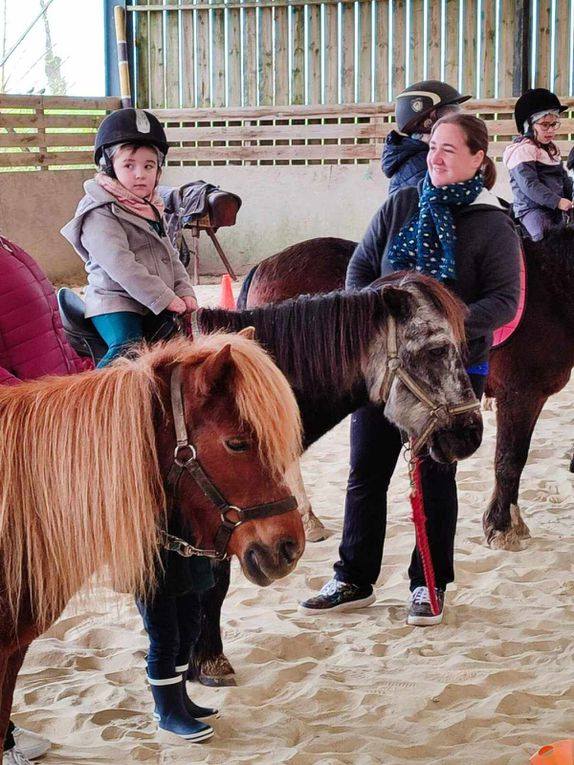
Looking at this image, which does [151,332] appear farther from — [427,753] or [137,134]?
[427,753]

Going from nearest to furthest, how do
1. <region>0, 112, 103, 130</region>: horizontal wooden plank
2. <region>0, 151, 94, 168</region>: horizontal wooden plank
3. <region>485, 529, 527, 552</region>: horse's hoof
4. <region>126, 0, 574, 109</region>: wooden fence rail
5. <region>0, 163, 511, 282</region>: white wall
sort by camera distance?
<region>485, 529, 527, 552</region>: horse's hoof → <region>0, 151, 94, 168</region>: horizontal wooden plank → <region>0, 112, 103, 130</region>: horizontal wooden plank → <region>126, 0, 574, 109</region>: wooden fence rail → <region>0, 163, 511, 282</region>: white wall

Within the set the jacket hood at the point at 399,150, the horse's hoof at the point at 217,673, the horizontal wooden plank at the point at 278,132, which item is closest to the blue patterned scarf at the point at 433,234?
the jacket hood at the point at 399,150

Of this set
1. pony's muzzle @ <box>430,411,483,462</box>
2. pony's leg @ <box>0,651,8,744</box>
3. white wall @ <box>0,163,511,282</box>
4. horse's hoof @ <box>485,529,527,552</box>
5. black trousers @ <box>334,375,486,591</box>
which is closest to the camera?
pony's leg @ <box>0,651,8,744</box>

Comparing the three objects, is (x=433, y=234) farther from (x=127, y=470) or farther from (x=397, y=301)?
(x=127, y=470)

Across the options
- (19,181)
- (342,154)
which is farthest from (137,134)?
(342,154)

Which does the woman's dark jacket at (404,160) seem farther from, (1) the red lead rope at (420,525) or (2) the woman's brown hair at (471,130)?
(1) the red lead rope at (420,525)

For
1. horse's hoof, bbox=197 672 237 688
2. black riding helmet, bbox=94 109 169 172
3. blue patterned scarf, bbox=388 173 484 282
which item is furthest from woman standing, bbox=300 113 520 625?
black riding helmet, bbox=94 109 169 172

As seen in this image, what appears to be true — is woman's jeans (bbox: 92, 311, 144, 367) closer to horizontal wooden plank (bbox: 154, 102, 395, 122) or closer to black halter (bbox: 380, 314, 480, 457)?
black halter (bbox: 380, 314, 480, 457)

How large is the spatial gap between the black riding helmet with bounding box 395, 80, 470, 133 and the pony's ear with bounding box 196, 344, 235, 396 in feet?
8.25

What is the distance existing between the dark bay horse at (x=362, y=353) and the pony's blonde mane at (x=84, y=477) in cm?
78

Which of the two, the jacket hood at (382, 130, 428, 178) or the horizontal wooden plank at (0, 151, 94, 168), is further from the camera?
the horizontal wooden plank at (0, 151, 94, 168)

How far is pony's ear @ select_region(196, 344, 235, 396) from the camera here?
73.6 inches

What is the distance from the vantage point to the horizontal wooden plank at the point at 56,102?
10.8 meters

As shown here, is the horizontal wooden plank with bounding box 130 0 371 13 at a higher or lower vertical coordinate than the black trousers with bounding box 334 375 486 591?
higher
